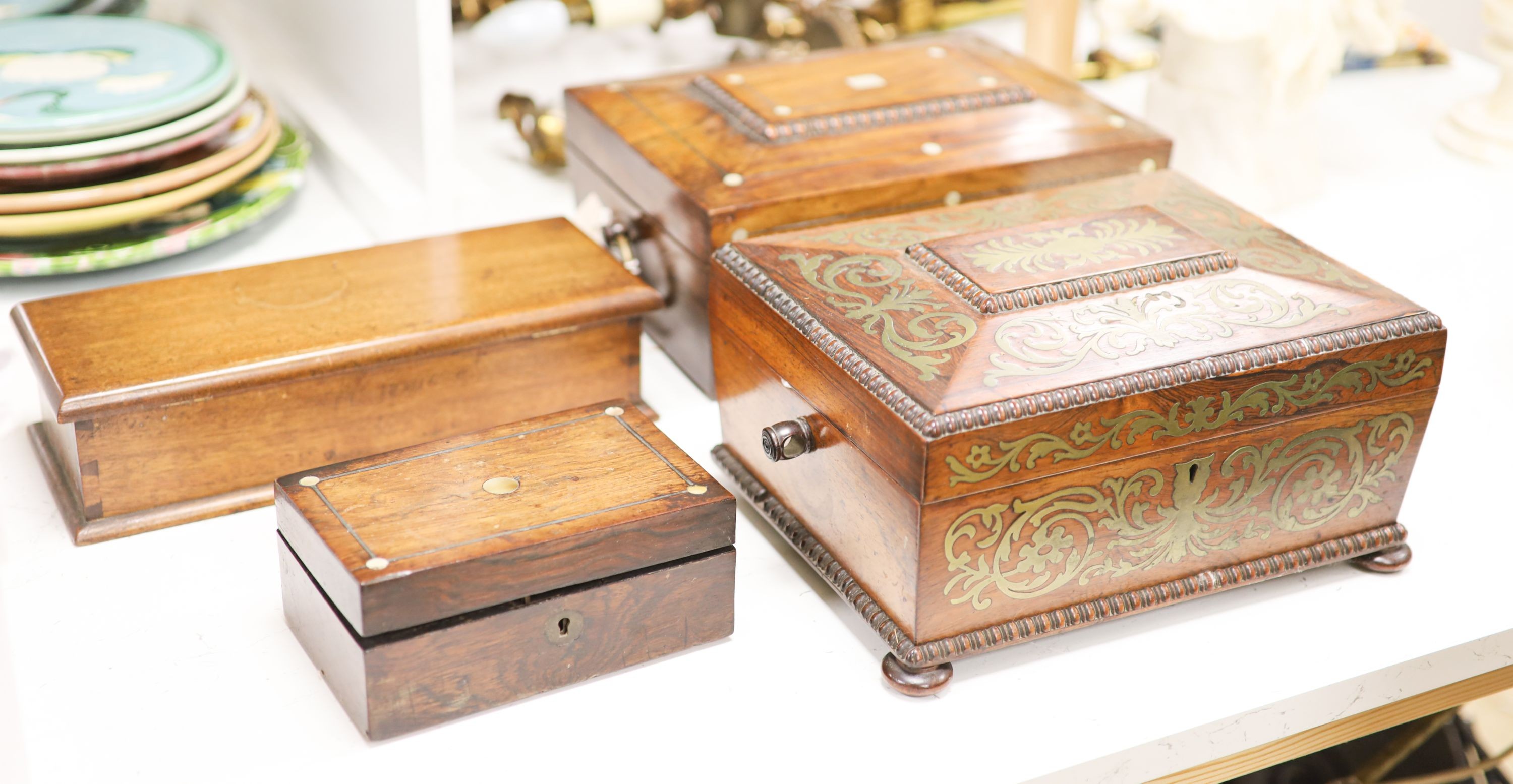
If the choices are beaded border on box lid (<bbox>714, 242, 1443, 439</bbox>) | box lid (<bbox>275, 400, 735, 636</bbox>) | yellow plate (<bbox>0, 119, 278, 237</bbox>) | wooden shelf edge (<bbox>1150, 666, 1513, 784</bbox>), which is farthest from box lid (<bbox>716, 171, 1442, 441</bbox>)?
yellow plate (<bbox>0, 119, 278, 237</bbox>)

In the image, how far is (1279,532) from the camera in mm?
894

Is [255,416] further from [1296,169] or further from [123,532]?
[1296,169]

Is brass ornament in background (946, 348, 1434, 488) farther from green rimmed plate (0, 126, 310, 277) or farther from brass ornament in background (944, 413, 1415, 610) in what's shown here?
green rimmed plate (0, 126, 310, 277)

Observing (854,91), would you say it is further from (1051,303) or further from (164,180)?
(164,180)

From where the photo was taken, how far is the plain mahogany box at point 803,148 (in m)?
1.07

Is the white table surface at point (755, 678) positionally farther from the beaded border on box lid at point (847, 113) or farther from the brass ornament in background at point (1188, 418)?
the beaded border on box lid at point (847, 113)

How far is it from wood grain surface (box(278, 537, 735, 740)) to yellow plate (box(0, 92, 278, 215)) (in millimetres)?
455

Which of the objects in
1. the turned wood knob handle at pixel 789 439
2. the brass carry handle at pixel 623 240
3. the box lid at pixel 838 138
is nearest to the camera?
the turned wood knob handle at pixel 789 439

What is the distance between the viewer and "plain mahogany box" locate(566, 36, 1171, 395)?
1071 mm

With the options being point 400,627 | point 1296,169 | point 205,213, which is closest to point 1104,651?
point 400,627

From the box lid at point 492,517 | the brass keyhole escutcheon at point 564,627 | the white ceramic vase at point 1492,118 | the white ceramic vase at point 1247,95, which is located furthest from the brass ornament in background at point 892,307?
the white ceramic vase at point 1492,118

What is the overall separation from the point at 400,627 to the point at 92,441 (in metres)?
0.29

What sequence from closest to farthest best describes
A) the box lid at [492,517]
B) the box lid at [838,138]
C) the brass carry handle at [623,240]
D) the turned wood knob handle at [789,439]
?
the box lid at [492,517], the turned wood knob handle at [789,439], the box lid at [838,138], the brass carry handle at [623,240]

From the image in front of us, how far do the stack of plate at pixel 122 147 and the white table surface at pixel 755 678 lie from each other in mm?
179
